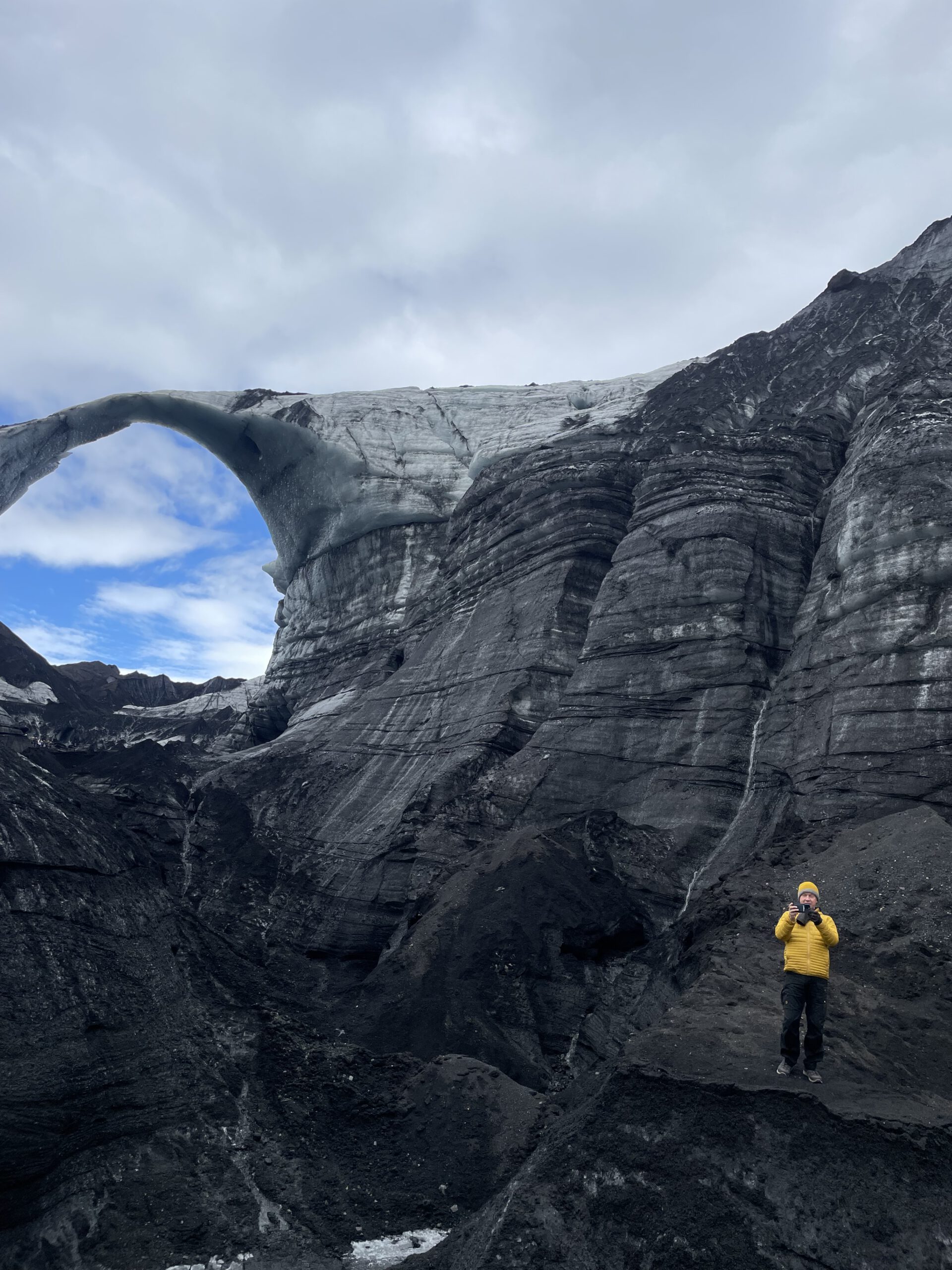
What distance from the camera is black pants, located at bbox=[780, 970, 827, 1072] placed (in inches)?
305

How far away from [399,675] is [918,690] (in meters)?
15.5

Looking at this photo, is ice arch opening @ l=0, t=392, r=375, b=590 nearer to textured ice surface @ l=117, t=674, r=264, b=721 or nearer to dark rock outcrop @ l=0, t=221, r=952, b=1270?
dark rock outcrop @ l=0, t=221, r=952, b=1270

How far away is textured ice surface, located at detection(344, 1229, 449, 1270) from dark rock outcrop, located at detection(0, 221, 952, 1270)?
0.62ft

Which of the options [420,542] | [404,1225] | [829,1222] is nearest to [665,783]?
[404,1225]

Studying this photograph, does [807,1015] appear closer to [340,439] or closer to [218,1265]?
[218,1265]

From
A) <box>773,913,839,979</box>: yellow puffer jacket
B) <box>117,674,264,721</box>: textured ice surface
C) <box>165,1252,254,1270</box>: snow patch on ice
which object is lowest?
<box>165,1252,254,1270</box>: snow patch on ice

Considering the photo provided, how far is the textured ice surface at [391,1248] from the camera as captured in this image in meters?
8.56

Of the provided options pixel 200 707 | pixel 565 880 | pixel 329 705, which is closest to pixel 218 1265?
pixel 565 880

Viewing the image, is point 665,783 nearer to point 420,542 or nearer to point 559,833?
point 559,833

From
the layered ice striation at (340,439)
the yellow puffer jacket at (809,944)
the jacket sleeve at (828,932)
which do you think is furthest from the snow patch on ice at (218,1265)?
the layered ice striation at (340,439)

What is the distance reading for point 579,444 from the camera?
29453mm

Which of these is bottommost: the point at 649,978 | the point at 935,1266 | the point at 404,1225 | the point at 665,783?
the point at 404,1225

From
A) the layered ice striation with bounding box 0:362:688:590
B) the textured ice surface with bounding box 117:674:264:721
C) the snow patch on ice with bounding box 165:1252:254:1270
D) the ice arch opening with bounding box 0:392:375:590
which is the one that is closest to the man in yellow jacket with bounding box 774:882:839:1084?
the snow patch on ice with bounding box 165:1252:254:1270

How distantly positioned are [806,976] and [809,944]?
27 centimetres
